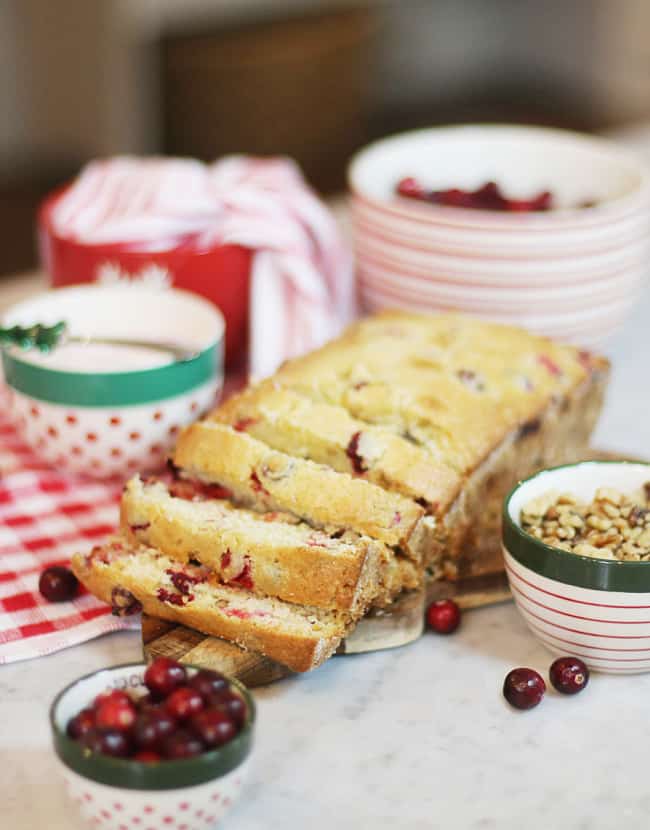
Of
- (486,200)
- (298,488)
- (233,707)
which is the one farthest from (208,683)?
(486,200)

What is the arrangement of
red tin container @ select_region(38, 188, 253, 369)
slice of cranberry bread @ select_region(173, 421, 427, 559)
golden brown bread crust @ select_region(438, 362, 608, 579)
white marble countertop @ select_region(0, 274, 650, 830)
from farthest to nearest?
red tin container @ select_region(38, 188, 253, 369), golden brown bread crust @ select_region(438, 362, 608, 579), slice of cranberry bread @ select_region(173, 421, 427, 559), white marble countertop @ select_region(0, 274, 650, 830)

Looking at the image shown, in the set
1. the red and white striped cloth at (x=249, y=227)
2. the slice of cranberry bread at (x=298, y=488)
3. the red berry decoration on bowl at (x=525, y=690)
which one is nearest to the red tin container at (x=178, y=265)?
the red and white striped cloth at (x=249, y=227)

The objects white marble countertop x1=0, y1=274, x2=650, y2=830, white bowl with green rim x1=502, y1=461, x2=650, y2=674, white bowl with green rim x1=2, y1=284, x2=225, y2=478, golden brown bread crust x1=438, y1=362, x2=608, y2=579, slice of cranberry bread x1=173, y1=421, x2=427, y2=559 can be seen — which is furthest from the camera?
white bowl with green rim x1=2, y1=284, x2=225, y2=478

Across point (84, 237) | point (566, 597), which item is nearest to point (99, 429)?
point (84, 237)

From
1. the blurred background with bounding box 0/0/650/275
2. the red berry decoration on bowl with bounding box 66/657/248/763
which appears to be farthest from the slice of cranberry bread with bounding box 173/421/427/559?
the blurred background with bounding box 0/0/650/275

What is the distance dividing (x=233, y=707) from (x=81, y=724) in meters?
0.15

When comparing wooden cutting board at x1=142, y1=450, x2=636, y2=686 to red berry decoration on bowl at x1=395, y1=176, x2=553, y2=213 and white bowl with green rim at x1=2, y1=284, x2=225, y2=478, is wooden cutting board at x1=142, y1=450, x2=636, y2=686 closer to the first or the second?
white bowl with green rim at x1=2, y1=284, x2=225, y2=478

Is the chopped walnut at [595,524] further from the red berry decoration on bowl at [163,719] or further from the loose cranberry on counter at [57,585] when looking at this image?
the loose cranberry on counter at [57,585]

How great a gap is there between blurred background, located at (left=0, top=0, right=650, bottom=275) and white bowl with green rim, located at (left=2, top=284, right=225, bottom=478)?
2.92m

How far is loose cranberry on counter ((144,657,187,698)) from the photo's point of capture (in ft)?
3.75

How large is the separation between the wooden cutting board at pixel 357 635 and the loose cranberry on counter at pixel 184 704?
203mm

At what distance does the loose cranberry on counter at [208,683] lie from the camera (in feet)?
3.72

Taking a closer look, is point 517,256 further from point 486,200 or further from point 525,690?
point 525,690

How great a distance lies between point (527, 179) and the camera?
7.73 ft
